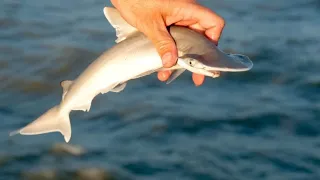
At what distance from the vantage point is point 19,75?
26.2ft

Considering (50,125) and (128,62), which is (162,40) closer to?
(128,62)

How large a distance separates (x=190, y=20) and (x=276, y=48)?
14.4 feet

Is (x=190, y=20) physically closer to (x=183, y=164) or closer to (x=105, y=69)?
(x=105, y=69)

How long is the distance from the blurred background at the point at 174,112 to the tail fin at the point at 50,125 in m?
1.93

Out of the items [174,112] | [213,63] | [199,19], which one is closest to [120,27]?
[199,19]

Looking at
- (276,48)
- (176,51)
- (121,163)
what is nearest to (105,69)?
(176,51)

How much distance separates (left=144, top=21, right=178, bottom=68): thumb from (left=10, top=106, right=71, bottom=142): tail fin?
756 mm

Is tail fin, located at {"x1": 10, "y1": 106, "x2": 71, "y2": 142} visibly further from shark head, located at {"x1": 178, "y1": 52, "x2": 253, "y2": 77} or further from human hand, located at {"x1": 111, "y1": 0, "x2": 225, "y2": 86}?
shark head, located at {"x1": 178, "y1": 52, "x2": 253, "y2": 77}

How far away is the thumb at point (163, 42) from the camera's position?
374 centimetres

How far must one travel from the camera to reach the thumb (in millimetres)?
3736

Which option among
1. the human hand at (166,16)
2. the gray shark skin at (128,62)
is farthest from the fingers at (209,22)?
the gray shark skin at (128,62)

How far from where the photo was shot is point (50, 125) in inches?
166

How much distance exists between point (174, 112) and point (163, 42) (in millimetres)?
3231

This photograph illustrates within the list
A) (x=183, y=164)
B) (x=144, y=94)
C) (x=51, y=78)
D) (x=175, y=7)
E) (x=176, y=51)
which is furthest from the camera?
(x=51, y=78)
